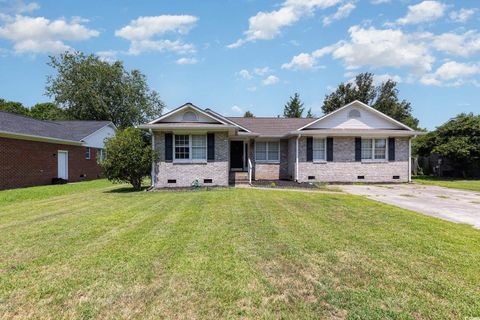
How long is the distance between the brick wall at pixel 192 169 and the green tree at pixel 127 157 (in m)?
0.58

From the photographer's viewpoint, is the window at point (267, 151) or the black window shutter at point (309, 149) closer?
the black window shutter at point (309, 149)

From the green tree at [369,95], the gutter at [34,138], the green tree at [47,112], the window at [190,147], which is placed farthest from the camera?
the green tree at [369,95]

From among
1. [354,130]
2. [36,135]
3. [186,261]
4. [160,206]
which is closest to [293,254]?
[186,261]

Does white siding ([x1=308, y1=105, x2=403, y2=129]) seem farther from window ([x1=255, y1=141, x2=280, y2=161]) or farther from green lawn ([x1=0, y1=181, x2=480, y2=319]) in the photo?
green lawn ([x1=0, y1=181, x2=480, y2=319])

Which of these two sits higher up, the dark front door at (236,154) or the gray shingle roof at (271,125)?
the gray shingle roof at (271,125)

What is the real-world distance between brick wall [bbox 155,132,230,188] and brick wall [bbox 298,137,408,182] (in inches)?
202

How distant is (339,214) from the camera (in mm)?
8258

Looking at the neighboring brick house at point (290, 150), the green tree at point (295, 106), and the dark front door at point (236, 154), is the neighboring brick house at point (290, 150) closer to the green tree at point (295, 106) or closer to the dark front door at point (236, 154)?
the dark front door at point (236, 154)

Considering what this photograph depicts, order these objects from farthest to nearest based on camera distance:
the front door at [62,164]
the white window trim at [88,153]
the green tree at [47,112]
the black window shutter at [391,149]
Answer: the green tree at [47,112] → the white window trim at [88,153] → the front door at [62,164] → the black window shutter at [391,149]

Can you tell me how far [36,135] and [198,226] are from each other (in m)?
17.3

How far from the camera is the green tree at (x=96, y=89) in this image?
39.4 metres

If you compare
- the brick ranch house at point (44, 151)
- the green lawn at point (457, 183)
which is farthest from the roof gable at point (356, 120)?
the brick ranch house at point (44, 151)

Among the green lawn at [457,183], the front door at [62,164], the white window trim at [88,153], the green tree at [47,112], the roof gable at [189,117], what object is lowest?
the green lawn at [457,183]

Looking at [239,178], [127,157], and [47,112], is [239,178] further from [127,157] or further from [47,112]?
[47,112]
